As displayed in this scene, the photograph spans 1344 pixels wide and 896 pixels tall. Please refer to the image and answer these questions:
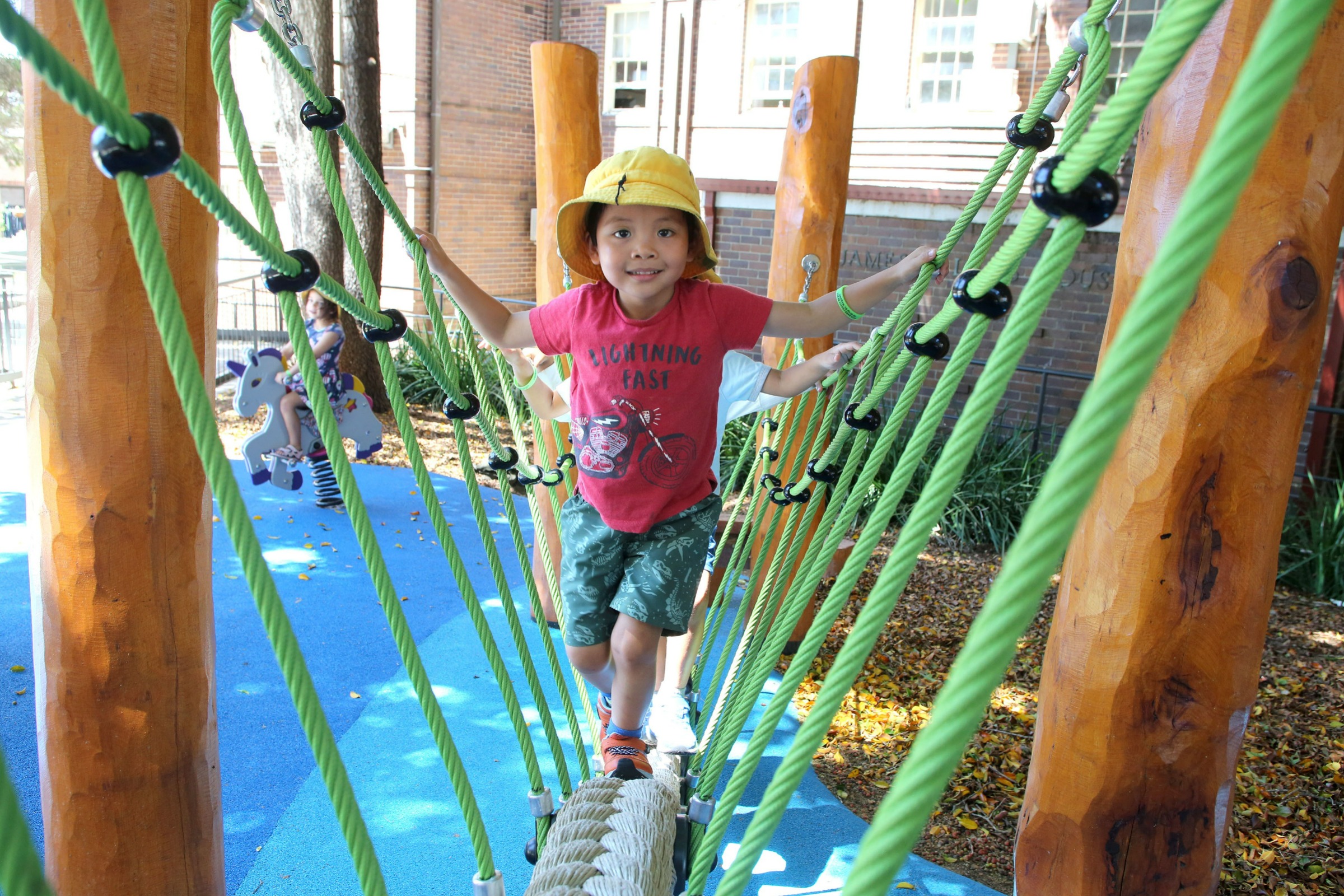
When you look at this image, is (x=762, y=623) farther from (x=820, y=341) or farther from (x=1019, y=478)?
(x=1019, y=478)

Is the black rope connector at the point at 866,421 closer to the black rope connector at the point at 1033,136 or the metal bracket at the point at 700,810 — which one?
the black rope connector at the point at 1033,136

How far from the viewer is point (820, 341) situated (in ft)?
10.8

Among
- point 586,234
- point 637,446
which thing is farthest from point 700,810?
point 586,234

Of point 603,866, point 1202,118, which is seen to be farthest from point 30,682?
point 1202,118

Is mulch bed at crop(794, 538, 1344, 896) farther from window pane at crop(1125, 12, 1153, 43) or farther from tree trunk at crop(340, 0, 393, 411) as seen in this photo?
window pane at crop(1125, 12, 1153, 43)

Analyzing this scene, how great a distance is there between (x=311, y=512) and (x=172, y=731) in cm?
362

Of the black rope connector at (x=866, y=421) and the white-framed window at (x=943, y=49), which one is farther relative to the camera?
the white-framed window at (x=943, y=49)

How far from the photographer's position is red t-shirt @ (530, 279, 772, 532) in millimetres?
1830

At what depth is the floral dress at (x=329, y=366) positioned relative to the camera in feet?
15.8

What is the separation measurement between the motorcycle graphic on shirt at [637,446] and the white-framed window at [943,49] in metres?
7.17

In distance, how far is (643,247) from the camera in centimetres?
178

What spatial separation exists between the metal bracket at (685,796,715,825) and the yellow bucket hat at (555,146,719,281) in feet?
3.17

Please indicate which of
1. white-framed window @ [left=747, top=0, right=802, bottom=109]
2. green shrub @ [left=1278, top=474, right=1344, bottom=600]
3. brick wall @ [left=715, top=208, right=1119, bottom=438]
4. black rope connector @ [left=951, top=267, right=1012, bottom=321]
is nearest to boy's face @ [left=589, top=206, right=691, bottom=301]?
black rope connector @ [left=951, top=267, right=1012, bottom=321]

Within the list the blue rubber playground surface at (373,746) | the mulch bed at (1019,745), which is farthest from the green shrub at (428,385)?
the mulch bed at (1019,745)
